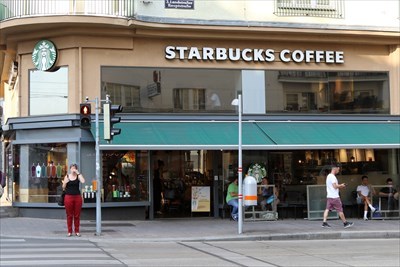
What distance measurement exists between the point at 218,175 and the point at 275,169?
2.00 m

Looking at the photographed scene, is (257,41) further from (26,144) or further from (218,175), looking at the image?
(26,144)

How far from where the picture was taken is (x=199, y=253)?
12.0 metres

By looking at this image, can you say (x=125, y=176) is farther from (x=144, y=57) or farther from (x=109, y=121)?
(x=109, y=121)

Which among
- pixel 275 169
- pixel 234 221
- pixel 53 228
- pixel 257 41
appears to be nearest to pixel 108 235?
pixel 53 228

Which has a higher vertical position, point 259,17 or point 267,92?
point 259,17

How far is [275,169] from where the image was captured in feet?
64.9

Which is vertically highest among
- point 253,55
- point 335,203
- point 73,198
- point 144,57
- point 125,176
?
point 253,55

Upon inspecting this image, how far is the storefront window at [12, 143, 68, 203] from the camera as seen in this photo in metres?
18.7

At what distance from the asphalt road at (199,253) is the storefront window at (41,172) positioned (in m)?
4.82

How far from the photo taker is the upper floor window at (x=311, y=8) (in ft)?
64.9

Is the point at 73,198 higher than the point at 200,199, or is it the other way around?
the point at 73,198

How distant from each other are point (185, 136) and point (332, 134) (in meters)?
4.95

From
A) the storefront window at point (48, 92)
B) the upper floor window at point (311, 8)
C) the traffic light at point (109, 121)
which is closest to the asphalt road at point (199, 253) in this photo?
the traffic light at point (109, 121)

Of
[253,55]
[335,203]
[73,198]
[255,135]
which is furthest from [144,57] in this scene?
[335,203]
